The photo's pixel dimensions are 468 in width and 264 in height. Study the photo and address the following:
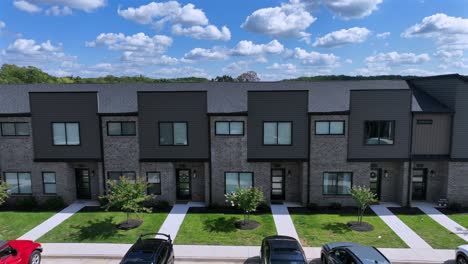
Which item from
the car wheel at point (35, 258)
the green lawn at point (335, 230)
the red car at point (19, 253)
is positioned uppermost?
the red car at point (19, 253)

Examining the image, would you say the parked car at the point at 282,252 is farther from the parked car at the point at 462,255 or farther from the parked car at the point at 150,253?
the parked car at the point at 462,255

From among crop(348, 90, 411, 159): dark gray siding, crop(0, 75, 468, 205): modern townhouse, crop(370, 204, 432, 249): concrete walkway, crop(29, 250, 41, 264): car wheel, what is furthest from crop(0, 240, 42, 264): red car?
crop(348, 90, 411, 159): dark gray siding

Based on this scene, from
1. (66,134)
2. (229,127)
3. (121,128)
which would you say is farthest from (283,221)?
(66,134)

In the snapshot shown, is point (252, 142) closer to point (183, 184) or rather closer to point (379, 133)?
point (183, 184)

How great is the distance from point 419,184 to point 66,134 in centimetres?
2331

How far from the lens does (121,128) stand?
21.0 metres

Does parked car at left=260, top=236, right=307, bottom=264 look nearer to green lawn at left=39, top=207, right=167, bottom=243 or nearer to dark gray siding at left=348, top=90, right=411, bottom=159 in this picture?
green lawn at left=39, top=207, right=167, bottom=243

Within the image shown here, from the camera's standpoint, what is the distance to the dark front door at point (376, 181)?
71.4ft

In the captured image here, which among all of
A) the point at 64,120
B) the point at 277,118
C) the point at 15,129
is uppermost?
the point at 277,118

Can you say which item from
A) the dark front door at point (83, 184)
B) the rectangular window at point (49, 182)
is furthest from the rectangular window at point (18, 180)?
the dark front door at point (83, 184)

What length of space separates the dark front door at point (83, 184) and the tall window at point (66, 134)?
2341 millimetres

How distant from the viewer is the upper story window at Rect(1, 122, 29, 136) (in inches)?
832

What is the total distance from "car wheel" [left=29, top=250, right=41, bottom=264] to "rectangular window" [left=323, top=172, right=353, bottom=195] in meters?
15.8

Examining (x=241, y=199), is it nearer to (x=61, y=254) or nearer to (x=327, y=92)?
(x=61, y=254)
